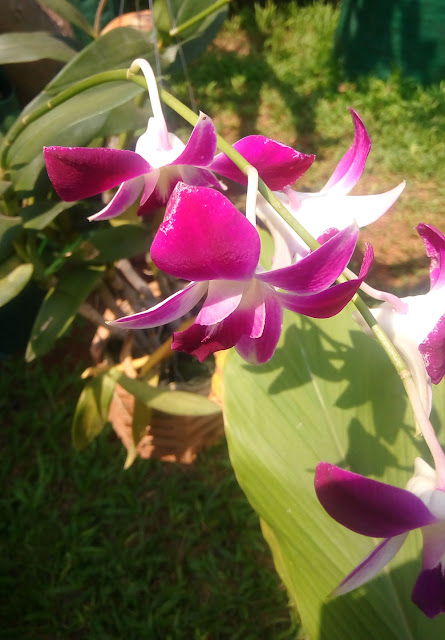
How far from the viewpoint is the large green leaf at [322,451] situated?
721 mm

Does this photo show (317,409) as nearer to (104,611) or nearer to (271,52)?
(104,611)

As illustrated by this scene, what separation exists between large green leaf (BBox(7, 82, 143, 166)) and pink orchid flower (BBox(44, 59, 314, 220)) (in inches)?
9.4

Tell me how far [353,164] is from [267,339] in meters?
0.19

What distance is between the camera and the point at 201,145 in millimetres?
459

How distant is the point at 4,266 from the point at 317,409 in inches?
26.5

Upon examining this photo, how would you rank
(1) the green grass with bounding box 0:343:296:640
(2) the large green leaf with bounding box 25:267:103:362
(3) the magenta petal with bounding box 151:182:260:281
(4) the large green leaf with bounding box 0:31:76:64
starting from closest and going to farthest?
(3) the magenta petal with bounding box 151:182:260:281
(4) the large green leaf with bounding box 0:31:76:64
(2) the large green leaf with bounding box 25:267:103:362
(1) the green grass with bounding box 0:343:296:640

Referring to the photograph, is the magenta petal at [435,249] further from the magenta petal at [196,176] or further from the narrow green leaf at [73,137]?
the narrow green leaf at [73,137]

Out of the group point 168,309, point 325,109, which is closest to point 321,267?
point 168,309

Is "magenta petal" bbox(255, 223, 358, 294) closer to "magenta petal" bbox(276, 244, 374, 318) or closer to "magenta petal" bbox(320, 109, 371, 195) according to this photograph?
"magenta petal" bbox(276, 244, 374, 318)

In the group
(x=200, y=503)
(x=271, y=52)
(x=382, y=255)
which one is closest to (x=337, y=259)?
(x=200, y=503)

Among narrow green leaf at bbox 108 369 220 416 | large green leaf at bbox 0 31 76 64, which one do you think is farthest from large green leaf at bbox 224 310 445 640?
large green leaf at bbox 0 31 76 64

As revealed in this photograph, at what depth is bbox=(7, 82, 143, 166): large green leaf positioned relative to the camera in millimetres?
808

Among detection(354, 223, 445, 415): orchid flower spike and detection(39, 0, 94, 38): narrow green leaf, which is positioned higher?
detection(39, 0, 94, 38): narrow green leaf

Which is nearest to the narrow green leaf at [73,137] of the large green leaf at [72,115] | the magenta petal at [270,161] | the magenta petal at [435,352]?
the large green leaf at [72,115]
